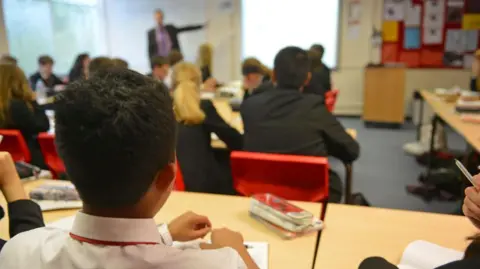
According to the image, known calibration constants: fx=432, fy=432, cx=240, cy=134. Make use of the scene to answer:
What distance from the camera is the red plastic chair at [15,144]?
2461 mm

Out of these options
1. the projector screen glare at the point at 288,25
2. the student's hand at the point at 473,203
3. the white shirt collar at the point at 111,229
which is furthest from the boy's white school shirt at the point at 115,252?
the projector screen glare at the point at 288,25

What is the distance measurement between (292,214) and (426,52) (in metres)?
6.10

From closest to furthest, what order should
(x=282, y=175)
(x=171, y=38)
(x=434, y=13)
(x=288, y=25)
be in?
(x=282, y=175) → (x=434, y=13) → (x=171, y=38) → (x=288, y=25)

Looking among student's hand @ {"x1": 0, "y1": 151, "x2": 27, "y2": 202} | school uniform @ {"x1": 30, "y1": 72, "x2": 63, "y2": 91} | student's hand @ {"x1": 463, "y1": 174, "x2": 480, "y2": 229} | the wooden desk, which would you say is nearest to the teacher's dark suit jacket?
school uniform @ {"x1": 30, "y1": 72, "x2": 63, "y2": 91}

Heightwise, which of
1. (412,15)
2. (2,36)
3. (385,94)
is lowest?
(385,94)

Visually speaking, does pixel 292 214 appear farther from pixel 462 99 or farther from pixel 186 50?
pixel 186 50

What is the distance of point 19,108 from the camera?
3.06 metres

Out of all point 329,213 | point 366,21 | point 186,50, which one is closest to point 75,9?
point 186,50

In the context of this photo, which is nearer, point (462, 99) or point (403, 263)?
point (403, 263)

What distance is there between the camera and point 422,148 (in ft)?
15.8

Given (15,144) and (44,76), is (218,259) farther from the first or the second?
(44,76)

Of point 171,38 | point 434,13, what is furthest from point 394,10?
point 171,38

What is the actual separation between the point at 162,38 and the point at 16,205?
615 centimetres

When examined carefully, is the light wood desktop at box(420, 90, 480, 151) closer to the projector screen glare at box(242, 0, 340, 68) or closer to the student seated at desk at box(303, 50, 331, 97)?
the student seated at desk at box(303, 50, 331, 97)
